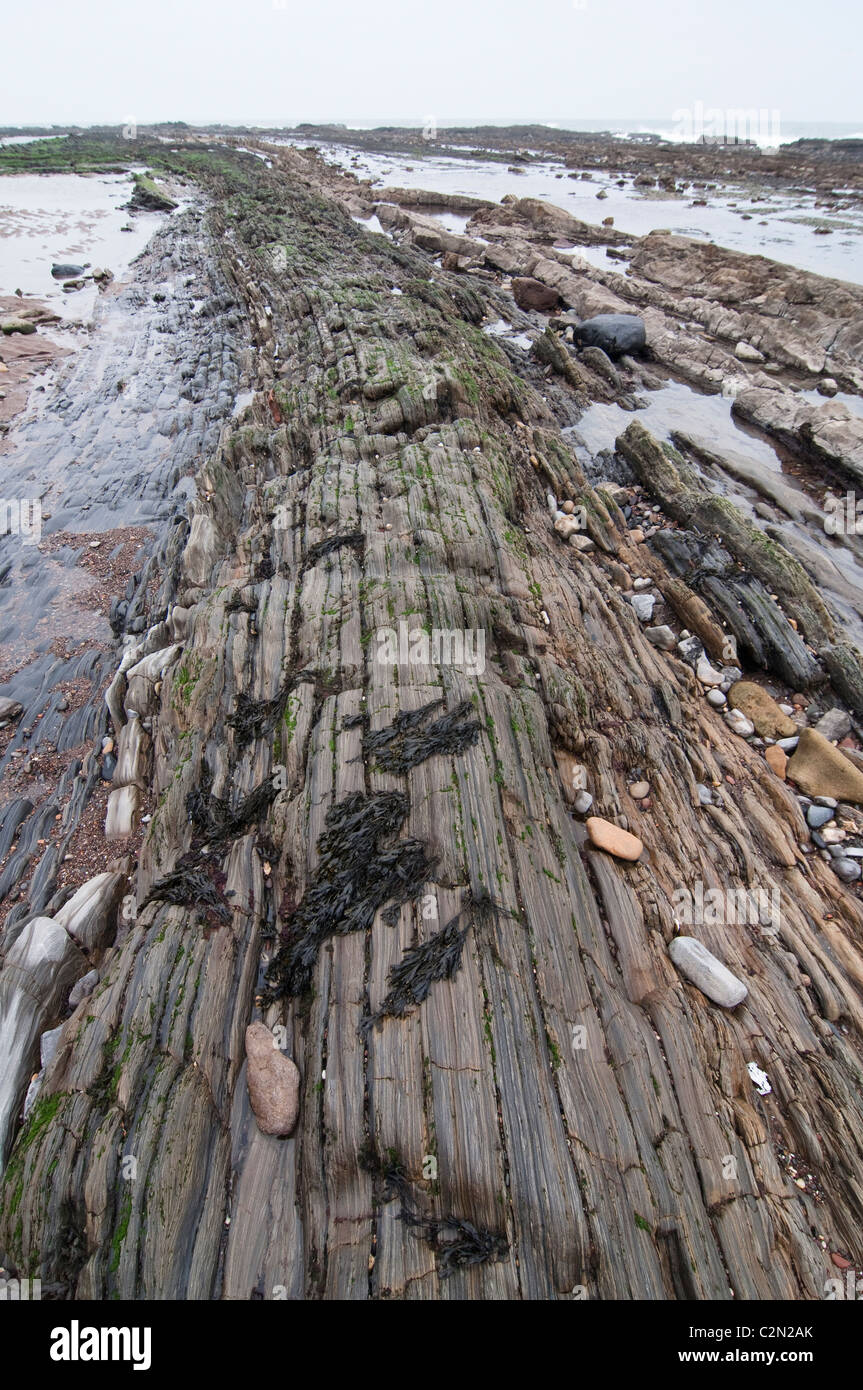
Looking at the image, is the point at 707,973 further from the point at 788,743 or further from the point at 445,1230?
the point at 788,743

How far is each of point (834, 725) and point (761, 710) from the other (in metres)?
1.30

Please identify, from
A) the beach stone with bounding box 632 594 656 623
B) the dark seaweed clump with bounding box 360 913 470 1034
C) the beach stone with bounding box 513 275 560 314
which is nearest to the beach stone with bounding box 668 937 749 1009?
the dark seaweed clump with bounding box 360 913 470 1034

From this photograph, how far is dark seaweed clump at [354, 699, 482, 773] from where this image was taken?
7926 millimetres

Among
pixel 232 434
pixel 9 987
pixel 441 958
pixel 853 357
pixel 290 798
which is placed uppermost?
pixel 853 357

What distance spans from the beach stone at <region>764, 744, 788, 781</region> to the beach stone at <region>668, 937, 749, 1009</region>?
4480 millimetres

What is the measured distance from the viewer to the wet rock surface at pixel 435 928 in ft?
16.6

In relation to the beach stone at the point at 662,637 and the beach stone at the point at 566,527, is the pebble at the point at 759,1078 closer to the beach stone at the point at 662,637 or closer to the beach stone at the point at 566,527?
the beach stone at the point at 662,637

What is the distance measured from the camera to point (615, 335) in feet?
87.2

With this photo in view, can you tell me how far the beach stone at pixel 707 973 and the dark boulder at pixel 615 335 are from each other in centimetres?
2668

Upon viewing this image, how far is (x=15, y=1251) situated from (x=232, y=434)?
699 inches

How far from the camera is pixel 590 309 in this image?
3064 cm

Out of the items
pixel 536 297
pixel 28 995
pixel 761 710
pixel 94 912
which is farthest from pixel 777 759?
pixel 536 297
